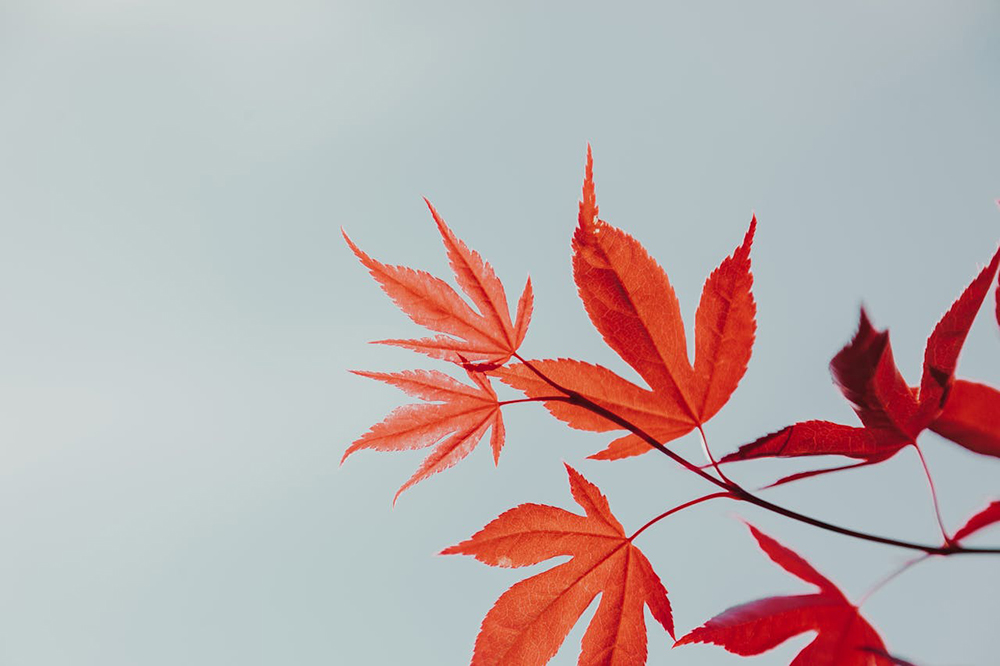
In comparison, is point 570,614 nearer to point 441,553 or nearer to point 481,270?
point 441,553

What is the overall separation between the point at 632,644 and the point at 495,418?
20 centimetres

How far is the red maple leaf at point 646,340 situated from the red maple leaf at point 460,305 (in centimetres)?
3

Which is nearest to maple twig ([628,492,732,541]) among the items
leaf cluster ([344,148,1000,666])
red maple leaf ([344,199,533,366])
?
leaf cluster ([344,148,1000,666])

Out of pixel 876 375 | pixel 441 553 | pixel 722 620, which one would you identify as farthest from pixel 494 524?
pixel 876 375

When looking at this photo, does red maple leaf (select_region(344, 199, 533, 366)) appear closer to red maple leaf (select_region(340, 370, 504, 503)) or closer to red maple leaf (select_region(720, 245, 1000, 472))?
red maple leaf (select_region(340, 370, 504, 503))

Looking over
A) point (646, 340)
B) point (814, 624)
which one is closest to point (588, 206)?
point (646, 340)

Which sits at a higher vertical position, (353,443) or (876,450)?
(353,443)

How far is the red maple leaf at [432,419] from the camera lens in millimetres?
533

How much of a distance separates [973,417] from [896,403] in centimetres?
5

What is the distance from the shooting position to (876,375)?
35 cm

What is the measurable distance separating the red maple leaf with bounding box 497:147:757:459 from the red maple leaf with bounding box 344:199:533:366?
3 cm

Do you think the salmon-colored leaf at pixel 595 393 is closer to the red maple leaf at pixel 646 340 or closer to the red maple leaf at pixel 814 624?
the red maple leaf at pixel 646 340

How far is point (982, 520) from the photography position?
1.22 feet

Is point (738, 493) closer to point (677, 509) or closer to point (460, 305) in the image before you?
point (677, 509)
